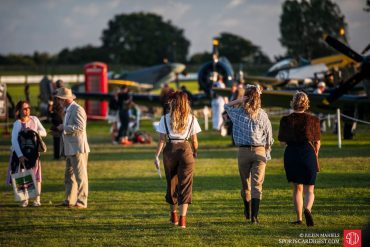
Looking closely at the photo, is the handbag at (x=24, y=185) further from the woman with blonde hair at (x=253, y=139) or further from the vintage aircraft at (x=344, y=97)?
the vintage aircraft at (x=344, y=97)

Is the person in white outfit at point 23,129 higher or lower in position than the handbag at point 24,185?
higher

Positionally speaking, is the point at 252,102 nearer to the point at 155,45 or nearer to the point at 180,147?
the point at 180,147

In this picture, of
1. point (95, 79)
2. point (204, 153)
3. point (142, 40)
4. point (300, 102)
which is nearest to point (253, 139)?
point (300, 102)

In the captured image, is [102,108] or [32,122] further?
[102,108]

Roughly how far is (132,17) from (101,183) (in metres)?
114

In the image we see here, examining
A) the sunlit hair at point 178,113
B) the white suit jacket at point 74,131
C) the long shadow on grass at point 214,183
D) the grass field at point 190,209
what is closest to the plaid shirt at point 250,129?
the sunlit hair at point 178,113

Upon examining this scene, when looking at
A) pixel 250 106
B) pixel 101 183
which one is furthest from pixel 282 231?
pixel 101 183

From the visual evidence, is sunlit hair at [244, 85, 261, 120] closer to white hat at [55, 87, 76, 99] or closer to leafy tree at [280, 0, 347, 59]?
white hat at [55, 87, 76, 99]

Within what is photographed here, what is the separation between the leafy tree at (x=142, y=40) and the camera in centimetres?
11506

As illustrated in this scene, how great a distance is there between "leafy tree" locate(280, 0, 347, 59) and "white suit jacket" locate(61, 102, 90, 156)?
66.9 m

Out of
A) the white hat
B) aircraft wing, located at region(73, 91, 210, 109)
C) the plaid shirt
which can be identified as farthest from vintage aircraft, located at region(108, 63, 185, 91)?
the plaid shirt

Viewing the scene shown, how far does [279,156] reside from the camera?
1923 cm

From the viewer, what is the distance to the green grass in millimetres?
9109

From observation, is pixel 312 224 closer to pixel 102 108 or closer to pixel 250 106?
pixel 250 106
